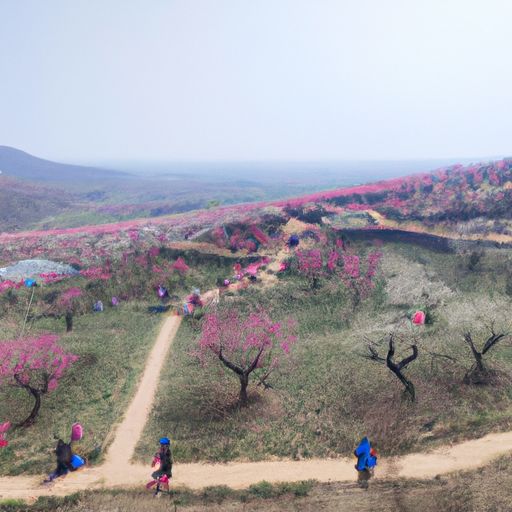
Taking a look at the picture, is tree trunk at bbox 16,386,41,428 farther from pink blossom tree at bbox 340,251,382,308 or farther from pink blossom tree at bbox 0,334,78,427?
pink blossom tree at bbox 340,251,382,308

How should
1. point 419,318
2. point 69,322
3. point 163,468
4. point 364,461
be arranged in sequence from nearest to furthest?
point 163,468
point 364,461
point 419,318
point 69,322

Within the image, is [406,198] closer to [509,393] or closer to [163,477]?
[509,393]

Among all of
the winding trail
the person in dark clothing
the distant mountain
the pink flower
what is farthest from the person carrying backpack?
the distant mountain

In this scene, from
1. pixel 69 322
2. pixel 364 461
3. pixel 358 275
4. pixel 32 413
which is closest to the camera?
pixel 364 461

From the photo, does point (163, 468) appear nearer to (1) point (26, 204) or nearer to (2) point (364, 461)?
→ (2) point (364, 461)

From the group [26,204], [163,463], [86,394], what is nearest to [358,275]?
[86,394]

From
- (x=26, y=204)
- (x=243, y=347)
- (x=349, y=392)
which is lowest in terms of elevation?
(x=349, y=392)
